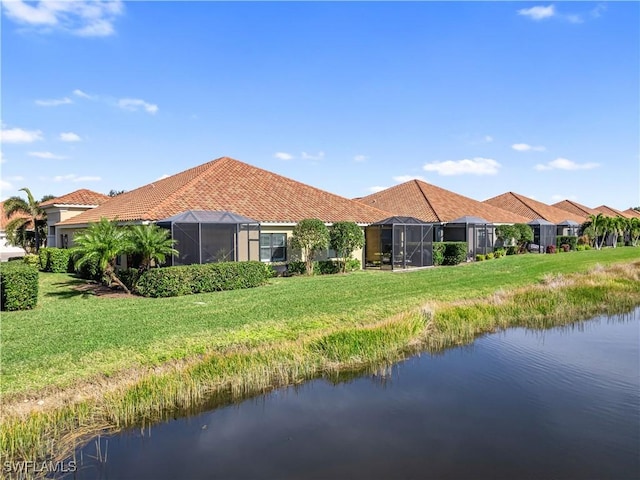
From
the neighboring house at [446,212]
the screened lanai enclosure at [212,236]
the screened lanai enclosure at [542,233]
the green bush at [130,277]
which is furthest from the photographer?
the screened lanai enclosure at [542,233]

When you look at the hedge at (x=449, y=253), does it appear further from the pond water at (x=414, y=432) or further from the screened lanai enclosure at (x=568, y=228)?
the screened lanai enclosure at (x=568, y=228)

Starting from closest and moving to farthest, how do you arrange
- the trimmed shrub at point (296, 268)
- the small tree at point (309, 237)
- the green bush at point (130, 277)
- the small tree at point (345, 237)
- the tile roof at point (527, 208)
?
1. the green bush at point (130, 277)
2. the small tree at point (309, 237)
3. the trimmed shrub at point (296, 268)
4. the small tree at point (345, 237)
5. the tile roof at point (527, 208)

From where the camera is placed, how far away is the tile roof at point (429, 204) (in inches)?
1354

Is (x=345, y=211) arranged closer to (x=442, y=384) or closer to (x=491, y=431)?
(x=442, y=384)

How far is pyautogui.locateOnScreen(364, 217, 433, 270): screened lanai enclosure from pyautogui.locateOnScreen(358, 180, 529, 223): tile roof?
182 inches

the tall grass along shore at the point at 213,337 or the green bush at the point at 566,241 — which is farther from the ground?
the green bush at the point at 566,241

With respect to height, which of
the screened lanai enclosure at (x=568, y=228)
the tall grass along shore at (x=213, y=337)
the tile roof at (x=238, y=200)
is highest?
the tile roof at (x=238, y=200)

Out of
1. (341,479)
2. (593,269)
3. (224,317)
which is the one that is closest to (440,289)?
(224,317)

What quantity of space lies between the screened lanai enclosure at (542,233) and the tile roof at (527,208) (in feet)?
8.52

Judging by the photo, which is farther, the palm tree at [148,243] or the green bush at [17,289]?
the palm tree at [148,243]

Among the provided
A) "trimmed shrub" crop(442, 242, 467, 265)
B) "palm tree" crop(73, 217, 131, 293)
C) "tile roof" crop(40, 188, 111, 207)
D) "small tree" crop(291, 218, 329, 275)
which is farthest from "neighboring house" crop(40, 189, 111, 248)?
"trimmed shrub" crop(442, 242, 467, 265)

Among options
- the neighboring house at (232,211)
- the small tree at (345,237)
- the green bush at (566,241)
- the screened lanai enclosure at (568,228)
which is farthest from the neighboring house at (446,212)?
the small tree at (345,237)

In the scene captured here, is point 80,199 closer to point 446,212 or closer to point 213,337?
point 213,337

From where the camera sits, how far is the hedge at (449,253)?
96.0 feet
